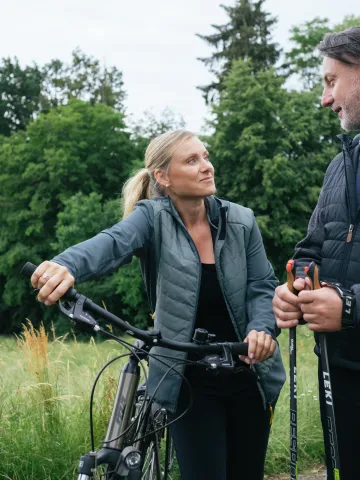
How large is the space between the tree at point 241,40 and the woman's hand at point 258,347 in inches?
1372

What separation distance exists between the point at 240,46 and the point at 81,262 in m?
36.2

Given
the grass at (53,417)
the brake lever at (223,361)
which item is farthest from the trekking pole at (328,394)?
Result: the grass at (53,417)

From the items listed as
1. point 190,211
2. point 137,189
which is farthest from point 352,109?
point 137,189

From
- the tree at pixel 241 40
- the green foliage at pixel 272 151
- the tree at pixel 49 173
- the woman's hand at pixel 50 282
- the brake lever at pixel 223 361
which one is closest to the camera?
the woman's hand at pixel 50 282

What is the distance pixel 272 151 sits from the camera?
30203 mm

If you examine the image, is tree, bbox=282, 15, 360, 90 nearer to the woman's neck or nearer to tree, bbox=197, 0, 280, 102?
tree, bbox=197, 0, 280, 102

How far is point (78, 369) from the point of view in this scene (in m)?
6.33

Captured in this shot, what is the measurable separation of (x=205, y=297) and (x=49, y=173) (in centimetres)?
3255

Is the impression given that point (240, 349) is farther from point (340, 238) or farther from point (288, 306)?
point (340, 238)

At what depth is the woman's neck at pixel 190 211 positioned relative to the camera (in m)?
3.37

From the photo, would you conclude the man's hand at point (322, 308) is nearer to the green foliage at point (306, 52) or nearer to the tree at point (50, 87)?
the green foliage at point (306, 52)

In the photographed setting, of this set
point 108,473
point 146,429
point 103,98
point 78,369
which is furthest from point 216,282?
point 103,98

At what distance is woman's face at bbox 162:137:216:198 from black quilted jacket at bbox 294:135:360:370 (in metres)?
0.53

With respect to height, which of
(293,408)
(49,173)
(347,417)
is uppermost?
(49,173)
